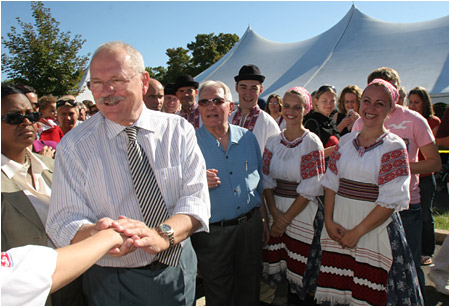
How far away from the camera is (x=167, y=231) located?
167 centimetres

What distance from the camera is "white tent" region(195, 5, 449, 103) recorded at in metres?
13.7

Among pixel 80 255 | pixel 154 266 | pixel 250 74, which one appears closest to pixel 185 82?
pixel 250 74

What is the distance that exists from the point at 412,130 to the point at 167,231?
8.11 feet

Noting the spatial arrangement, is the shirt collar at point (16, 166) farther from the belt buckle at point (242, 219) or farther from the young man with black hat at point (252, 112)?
the young man with black hat at point (252, 112)

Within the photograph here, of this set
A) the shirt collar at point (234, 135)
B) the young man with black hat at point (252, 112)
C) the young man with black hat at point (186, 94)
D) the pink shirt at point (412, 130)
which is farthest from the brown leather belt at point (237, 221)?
the young man with black hat at point (186, 94)

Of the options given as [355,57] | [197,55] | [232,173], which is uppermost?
[197,55]

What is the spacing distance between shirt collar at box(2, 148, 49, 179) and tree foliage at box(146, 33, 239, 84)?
41661 mm

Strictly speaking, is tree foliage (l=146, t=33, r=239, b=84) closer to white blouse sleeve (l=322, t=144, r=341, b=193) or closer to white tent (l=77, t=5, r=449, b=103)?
white tent (l=77, t=5, r=449, b=103)

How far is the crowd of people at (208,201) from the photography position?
5.58ft

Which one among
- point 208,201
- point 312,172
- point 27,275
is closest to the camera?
point 27,275

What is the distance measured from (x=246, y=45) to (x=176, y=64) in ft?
80.2

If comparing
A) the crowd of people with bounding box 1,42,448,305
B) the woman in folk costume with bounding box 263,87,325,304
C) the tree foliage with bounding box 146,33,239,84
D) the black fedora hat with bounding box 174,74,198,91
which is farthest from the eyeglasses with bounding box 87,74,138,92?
the tree foliage with bounding box 146,33,239,84

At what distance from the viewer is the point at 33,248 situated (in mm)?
1178

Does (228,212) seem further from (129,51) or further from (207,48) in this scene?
(207,48)
